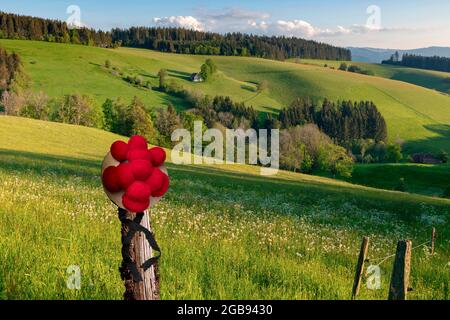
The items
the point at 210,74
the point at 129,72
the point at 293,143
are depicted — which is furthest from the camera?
the point at 210,74

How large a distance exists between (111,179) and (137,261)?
2.98ft

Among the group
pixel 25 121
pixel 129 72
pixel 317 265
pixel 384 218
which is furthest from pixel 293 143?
pixel 317 265

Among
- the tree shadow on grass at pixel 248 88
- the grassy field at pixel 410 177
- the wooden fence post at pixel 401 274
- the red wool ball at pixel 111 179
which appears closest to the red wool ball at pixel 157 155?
the red wool ball at pixel 111 179

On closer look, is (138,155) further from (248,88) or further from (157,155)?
(248,88)

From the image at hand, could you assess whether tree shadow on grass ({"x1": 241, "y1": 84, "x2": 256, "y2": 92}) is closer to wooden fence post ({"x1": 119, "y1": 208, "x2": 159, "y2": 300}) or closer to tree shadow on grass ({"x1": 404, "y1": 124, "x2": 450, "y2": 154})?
tree shadow on grass ({"x1": 404, "y1": 124, "x2": 450, "y2": 154})

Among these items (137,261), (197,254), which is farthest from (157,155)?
(197,254)

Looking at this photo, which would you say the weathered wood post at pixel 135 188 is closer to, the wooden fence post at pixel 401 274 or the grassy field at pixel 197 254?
the grassy field at pixel 197 254

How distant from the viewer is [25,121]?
65.6 meters

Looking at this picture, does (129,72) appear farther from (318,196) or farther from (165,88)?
(318,196)

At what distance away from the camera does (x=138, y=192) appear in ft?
11.2

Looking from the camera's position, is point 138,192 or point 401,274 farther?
point 401,274

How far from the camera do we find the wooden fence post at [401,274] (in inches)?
221

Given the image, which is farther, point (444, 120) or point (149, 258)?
point (444, 120)

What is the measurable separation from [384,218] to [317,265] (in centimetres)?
1553
